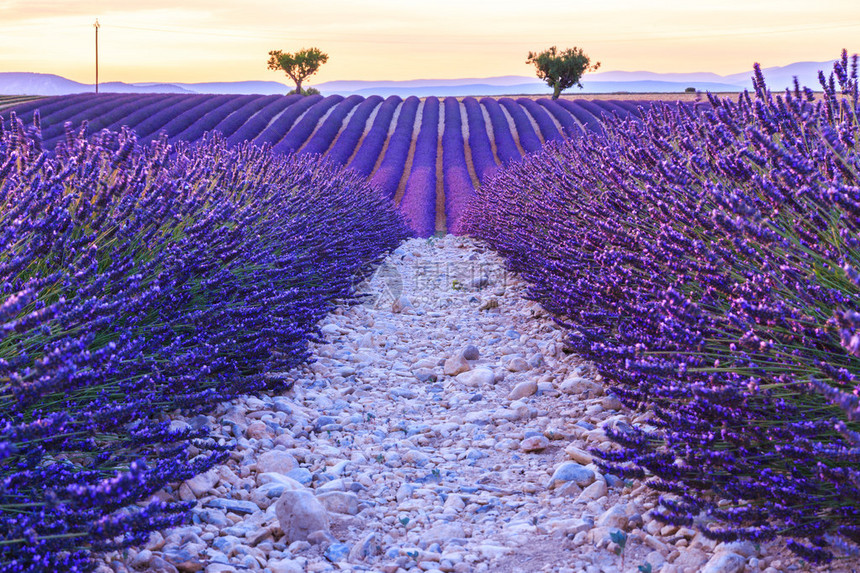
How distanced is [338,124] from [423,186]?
9.76 meters

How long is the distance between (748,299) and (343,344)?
340 cm

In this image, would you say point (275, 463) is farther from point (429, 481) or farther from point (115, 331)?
point (115, 331)

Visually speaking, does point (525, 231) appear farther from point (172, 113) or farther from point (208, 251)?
point (172, 113)

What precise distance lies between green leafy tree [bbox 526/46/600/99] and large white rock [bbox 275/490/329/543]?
35.5 metres

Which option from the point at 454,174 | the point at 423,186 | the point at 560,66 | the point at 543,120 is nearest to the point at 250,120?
the point at 454,174

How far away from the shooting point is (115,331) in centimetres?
272

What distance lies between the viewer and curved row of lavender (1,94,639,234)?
19891 millimetres

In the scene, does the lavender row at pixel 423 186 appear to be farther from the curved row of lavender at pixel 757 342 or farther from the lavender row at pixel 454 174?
the curved row of lavender at pixel 757 342

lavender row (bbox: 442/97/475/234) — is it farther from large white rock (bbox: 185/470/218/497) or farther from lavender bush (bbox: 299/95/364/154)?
large white rock (bbox: 185/470/218/497)

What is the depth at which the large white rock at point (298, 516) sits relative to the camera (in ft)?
7.66

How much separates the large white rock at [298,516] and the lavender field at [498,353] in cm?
4

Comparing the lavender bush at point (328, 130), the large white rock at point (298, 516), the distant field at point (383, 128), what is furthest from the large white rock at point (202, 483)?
the lavender bush at point (328, 130)

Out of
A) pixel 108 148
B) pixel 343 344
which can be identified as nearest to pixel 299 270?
pixel 343 344

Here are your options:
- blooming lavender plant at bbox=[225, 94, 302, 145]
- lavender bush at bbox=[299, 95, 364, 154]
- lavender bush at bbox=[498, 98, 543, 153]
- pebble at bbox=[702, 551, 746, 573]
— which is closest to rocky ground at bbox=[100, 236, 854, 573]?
pebble at bbox=[702, 551, 746, 573]
